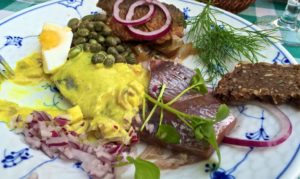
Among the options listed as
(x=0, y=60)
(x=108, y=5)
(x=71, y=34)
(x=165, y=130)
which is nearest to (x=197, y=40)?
(x=108, y=5)

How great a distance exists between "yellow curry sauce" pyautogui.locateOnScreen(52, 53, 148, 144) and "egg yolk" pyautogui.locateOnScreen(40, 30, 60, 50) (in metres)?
0.18

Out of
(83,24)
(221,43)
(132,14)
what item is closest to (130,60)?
(132,14)

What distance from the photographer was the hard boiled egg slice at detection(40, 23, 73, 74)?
2.89 meters

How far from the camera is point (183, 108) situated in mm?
2439

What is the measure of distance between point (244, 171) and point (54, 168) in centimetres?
98

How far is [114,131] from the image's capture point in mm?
2385

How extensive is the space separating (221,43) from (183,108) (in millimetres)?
927

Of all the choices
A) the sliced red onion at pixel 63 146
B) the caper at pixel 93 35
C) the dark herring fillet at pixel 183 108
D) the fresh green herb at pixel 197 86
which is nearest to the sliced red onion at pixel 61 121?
the sliced red onion at pixel 63 146

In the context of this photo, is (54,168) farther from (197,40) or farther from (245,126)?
(197,40)

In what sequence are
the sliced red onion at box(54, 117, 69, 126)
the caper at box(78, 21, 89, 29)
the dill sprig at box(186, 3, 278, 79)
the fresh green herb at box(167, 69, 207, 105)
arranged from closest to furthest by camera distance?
the sliced red onion at box(54, 117, 69, 126), the fresh green herb at box(167, 69, 207, 105), the dill sprig at box(186, 3, 278, 79), the caper at box(78, 21, 89, 29)

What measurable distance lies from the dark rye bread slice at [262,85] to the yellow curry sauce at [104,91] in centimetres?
54

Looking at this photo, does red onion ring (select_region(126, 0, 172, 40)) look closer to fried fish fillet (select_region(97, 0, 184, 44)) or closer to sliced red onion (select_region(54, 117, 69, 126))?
fried fish fillet (select_region(97, 0, 184, 44))

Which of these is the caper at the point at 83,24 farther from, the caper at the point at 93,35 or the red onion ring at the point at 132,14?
the red onion ring at the point at 132,14

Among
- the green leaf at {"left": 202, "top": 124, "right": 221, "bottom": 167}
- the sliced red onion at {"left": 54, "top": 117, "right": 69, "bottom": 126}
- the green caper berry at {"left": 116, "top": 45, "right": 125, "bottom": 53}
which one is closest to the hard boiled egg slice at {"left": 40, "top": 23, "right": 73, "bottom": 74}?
the green caper berry at {"left": 116, "top": 45, "right": 125, "bottom": 53}
